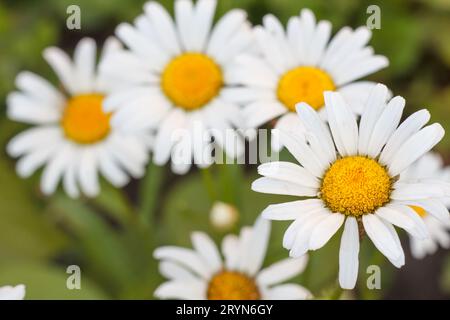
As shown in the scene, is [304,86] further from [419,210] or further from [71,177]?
[71,177]

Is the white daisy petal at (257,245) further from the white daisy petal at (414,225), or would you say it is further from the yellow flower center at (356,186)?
the white daisy petal at (414,225)

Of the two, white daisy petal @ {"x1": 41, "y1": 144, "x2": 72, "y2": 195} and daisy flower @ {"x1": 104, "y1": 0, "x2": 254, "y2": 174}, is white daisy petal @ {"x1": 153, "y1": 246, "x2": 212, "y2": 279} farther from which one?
white daisy petal @ {"x1": 41, "y1": 144, "x2": 72, "y2": 195}

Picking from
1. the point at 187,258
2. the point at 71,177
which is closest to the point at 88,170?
the point at 71,177

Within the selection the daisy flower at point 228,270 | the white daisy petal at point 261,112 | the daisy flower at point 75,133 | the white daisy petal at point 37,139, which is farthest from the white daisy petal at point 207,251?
the white daisy petal at point 37,139

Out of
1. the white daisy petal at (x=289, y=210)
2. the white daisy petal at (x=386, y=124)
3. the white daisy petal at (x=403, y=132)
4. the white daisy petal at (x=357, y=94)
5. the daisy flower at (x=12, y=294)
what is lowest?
Result: the daisy flower at (x=12, y=294)
